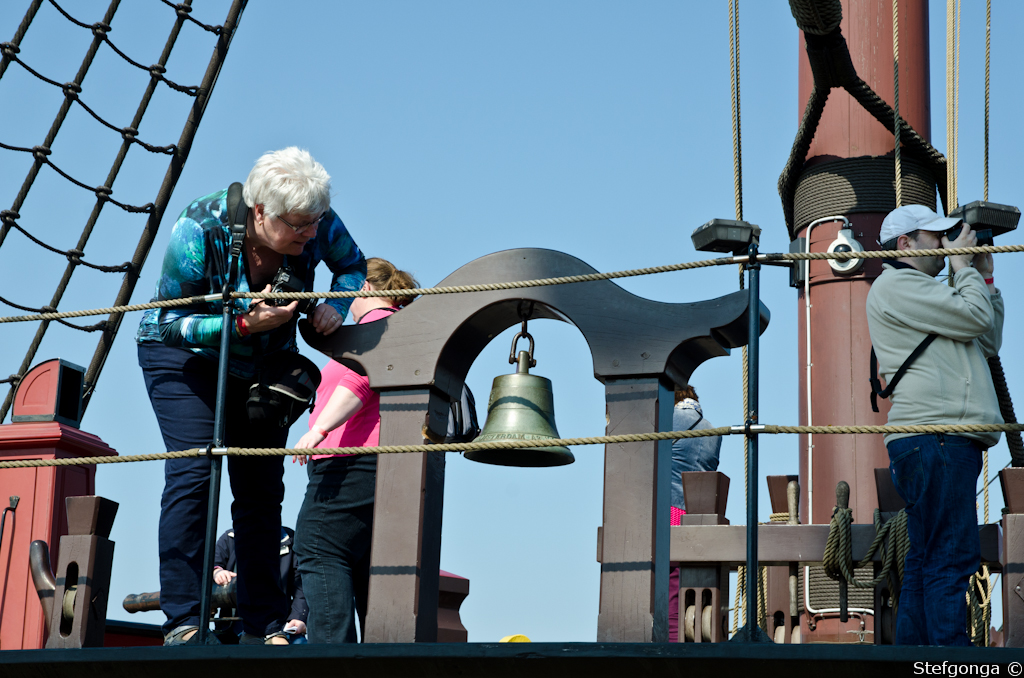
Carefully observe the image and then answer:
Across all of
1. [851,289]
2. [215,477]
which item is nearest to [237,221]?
[215,477]

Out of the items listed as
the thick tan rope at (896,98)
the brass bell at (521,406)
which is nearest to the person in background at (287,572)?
the brass bell at (521,406)

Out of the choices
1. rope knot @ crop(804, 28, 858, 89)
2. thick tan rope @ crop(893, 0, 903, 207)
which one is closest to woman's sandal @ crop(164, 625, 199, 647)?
thick tan rope @ crop(893, 0, 903, 207)

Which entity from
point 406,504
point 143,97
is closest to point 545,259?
point 406,504

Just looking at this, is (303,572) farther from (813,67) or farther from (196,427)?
(813,67)

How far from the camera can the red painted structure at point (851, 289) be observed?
471 cm

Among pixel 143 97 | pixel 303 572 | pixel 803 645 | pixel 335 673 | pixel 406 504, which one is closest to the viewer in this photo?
pixel 803 645

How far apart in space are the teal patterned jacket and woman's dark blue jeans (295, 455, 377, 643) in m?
0.37

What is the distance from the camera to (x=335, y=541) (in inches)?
136

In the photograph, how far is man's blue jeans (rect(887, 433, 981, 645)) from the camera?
304 cm

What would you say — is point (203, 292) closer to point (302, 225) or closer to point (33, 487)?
point (302, 225)

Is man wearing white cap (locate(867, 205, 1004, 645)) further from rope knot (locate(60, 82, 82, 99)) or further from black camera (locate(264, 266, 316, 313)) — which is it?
rope knot (locate(60, 82, 82, 99))

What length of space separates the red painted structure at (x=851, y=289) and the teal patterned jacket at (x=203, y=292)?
6.85 feet

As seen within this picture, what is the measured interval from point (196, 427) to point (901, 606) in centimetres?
189

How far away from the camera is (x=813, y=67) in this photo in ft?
15.1
